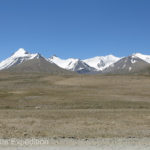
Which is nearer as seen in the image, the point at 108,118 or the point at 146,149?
the point at 146,149

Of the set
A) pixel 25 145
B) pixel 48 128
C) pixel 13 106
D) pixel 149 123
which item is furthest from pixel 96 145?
pixel 13 106

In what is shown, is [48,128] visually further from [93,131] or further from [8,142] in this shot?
[8,142]

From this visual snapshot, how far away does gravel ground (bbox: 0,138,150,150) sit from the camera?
16.9 metres

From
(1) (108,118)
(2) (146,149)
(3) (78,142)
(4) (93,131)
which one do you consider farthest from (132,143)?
(1) (108,118)

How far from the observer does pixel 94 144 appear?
1806 cm

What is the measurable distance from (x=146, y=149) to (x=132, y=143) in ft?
5.86

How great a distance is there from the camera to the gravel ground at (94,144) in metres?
16.9

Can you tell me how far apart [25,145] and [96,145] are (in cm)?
451

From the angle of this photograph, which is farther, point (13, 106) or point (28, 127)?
point (13, 106)

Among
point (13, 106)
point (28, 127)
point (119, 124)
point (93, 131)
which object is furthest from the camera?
point (13, 106)

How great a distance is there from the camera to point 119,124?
88.6ft

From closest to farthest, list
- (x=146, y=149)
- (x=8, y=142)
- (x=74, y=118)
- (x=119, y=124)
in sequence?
1. (x=146, y=149)
2. (x=8, y=142)
3. (x=119, y=124)
4. (x=74, y=118)

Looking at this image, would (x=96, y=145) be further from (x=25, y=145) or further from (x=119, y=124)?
(x=119, y=124)

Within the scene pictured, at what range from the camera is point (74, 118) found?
101 ft
